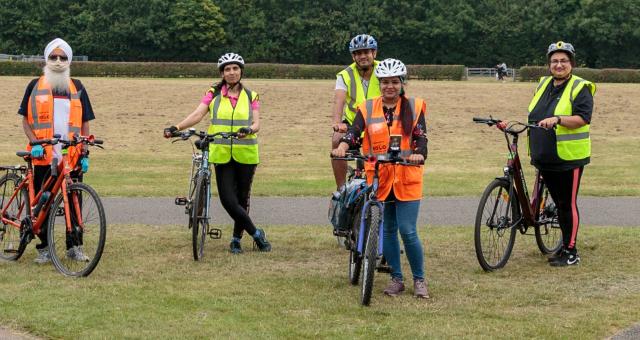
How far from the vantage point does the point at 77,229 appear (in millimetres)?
8250

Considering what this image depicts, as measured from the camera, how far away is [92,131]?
28.6 metres

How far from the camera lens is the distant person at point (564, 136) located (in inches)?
348

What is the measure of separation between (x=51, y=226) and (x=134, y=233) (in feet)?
7.19

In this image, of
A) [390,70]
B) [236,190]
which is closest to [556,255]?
[390,70]

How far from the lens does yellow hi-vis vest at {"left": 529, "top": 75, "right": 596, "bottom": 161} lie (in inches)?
350

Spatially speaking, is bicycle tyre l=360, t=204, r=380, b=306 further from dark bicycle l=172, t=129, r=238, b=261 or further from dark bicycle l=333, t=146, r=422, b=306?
dark bicycle l=172, t=129, r=238, b=261

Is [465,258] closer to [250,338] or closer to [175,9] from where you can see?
[250,338]

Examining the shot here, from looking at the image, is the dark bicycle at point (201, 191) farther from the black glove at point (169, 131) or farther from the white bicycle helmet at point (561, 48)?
the white bicycle helmet at point (561, 48)

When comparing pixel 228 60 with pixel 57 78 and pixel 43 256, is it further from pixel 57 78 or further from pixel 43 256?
pixel 43 256

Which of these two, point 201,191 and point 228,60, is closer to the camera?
point 201,191

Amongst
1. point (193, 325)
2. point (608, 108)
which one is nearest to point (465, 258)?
point (193, 325)

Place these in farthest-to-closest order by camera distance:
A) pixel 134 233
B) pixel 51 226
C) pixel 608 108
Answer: pixel 608 108, pixel 134 233, pixel 51 226

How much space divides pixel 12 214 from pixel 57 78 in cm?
131

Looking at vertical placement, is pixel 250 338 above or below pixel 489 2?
below
